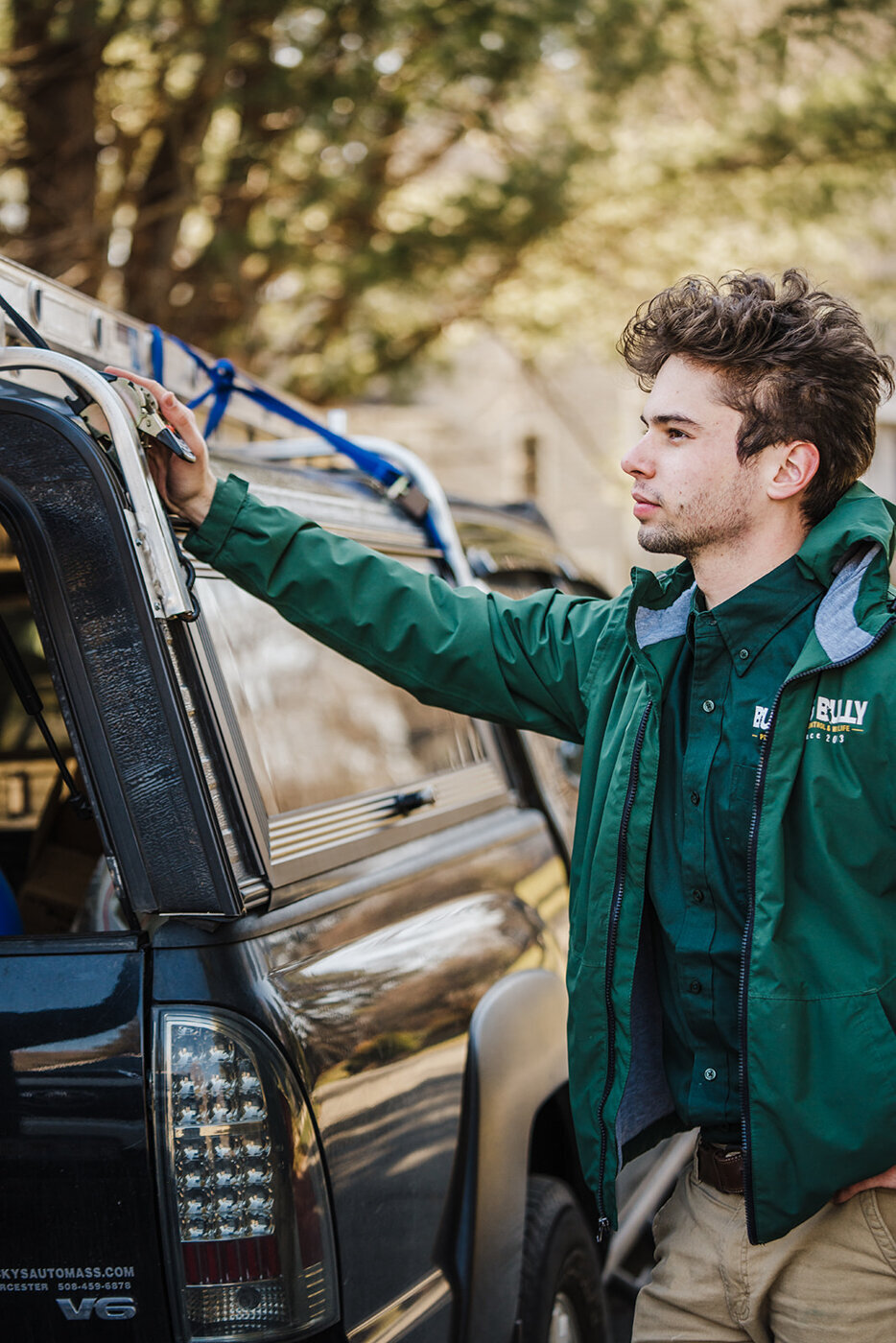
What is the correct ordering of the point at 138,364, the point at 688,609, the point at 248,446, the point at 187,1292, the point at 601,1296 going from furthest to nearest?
1. the point at 248,446
2. the point at 601,1296
3. the point at 138,364
4. the point at 688,609
5. the point at 187,1292

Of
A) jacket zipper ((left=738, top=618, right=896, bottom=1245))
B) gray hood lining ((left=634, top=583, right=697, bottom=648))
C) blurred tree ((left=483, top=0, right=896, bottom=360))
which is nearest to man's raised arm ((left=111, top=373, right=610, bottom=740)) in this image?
gray hood lining ((left=634, top=583, right=697, bottom=648))

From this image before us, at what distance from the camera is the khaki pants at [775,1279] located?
204cm

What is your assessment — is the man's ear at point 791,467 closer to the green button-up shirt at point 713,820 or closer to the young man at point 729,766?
the young man at point 729,766

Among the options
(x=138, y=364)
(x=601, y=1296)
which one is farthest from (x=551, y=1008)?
(x=138, y=364)

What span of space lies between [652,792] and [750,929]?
0.27m

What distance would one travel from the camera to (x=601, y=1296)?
10.7ft

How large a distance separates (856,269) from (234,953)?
42.2 feet

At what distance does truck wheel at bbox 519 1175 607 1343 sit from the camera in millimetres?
2797

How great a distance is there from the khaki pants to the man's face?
104cm

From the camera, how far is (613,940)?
2123mm

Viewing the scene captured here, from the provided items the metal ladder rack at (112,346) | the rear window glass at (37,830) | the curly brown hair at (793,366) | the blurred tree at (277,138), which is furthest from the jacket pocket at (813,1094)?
the blurred tree at (277,138)

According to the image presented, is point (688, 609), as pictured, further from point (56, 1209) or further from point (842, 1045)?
point (56, 1209)

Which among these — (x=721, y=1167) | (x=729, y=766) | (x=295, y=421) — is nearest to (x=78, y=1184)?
(x=721, y=1167)

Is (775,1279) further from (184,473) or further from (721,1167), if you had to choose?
(184,473)
